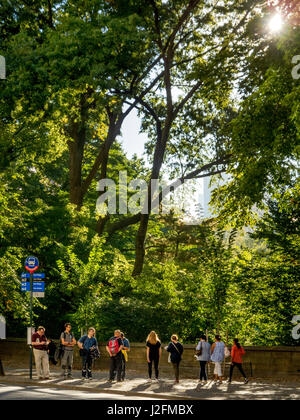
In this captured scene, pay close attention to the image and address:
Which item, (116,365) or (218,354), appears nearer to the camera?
(218,354)

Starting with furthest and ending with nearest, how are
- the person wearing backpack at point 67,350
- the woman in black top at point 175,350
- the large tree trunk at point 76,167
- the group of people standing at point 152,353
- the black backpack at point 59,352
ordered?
the large tree trunk at point 76,167 < the black backpack at point 59,352 < the person wearing backpack at point 67,350 < the group of people standing at point 152,353 < the woman in black top at point 175,350

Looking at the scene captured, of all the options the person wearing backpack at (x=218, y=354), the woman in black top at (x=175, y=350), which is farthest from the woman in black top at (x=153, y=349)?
the person wearing backpack at (x=218, y=354)

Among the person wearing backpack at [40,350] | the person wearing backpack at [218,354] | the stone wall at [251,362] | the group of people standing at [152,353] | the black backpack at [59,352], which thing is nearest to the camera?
the group of people standing at [152,353]

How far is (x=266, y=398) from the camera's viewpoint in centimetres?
1469

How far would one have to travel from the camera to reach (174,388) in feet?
57.2

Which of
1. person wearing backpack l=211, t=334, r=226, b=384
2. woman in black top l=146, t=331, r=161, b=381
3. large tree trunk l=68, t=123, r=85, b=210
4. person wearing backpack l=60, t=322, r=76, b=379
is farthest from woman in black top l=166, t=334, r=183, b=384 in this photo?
large tree trunk l=68, t=123, r=85, b=210

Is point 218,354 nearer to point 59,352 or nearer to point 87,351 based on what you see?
point 87,351

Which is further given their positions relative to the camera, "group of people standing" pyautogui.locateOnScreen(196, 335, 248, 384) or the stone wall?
the stone wall

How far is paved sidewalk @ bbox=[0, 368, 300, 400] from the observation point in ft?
50.4

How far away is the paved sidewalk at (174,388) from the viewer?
15.4 metres

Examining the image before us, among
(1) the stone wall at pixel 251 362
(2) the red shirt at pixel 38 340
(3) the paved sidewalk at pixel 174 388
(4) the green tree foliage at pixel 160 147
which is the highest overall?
(4) the green tree foliage at pixel 160 147

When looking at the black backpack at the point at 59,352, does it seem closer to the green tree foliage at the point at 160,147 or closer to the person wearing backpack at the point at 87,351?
the person wearing backpack at the point at 87,351

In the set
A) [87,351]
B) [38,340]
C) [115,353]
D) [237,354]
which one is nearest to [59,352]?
[38,340]

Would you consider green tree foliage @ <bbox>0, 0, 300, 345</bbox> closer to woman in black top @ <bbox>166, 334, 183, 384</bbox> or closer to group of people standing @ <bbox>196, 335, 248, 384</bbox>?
group of people standing @ <bbox>196, 335, 248, 384</bbox>
